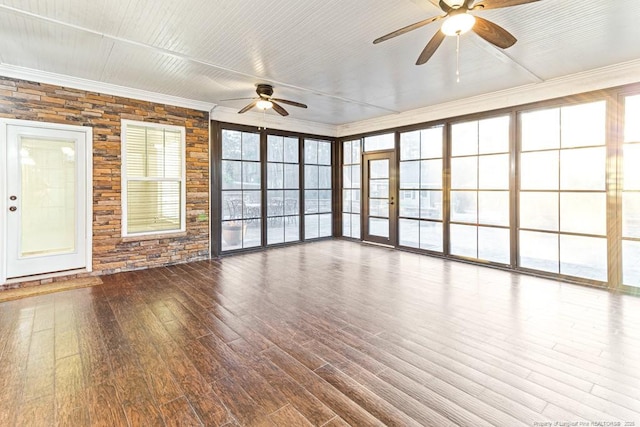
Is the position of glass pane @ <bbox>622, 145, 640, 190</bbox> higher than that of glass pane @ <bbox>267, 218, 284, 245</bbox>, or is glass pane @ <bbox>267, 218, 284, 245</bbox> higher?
glass pane @ <bbox>622, 145, 640, 190</bbox>

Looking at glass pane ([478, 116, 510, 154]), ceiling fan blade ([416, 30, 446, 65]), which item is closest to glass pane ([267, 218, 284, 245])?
glass pane ([478, 116, 510, 154])

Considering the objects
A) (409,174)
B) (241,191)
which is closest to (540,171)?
(409,174)

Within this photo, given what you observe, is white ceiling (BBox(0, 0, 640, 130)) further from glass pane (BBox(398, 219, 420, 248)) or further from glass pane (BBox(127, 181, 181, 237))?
glass pane (BBox(398, 219, 420, 248))

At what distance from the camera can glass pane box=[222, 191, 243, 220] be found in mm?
6666

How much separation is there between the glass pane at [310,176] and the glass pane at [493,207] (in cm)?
391

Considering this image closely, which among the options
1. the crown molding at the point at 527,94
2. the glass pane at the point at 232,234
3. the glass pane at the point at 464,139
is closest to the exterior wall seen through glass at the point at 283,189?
the glass pane at the point at 232,234

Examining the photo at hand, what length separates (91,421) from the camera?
1.91 metres

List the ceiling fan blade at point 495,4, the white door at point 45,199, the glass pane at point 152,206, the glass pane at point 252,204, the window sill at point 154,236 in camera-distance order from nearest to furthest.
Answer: the ceiling fan blade at point 495,4
the white door at point 45,199
the window sill at point 154,236
the glass pane at point 152,206
the glass pane at point 252,204

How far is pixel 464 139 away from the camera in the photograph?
6062 millimetres

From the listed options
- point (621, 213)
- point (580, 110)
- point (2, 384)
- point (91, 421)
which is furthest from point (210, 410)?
point (580, 110)

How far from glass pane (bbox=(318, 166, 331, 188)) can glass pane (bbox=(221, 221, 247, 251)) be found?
244 cm

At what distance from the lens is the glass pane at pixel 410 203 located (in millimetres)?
6861

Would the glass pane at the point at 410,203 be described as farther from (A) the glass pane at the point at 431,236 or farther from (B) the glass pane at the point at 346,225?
(B) the glass pane at the point at 346,225

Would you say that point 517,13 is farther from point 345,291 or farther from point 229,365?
point 229,365
